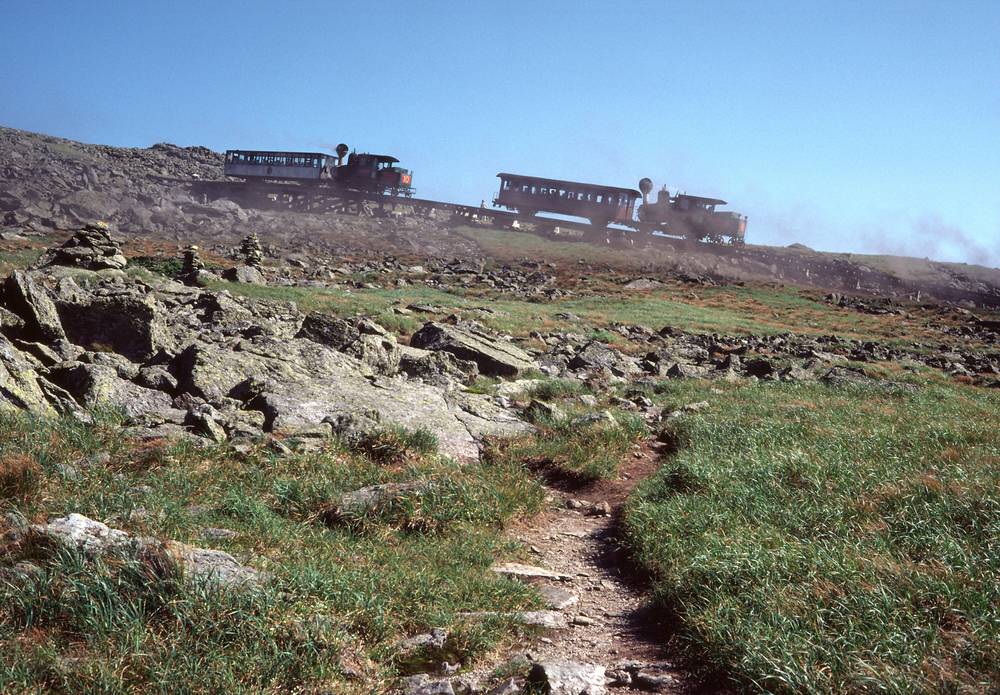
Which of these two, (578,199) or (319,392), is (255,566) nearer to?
(319,392)

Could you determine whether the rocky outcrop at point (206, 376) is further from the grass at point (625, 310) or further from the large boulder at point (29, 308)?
the grass at point (625, 310)

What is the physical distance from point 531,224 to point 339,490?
7245 centimetres

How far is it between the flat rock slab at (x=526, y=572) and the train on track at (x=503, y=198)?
68.9 metres

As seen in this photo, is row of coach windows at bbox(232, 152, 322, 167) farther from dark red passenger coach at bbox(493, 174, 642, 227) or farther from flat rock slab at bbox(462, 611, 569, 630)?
flat rock slab at bbox(462, 611, 569, 630)

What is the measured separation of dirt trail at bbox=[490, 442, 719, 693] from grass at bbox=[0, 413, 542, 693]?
37cm

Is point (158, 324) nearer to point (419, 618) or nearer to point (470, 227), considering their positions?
point (419, 618)

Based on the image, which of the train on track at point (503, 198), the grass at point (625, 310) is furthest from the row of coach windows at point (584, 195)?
the grass at point (625, 310)

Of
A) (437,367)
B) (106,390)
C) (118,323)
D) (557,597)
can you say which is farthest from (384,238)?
(557,597)

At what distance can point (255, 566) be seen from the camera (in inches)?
171

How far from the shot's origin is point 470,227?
247 ft

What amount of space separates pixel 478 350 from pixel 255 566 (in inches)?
493

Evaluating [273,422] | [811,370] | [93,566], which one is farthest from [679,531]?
[811,370]

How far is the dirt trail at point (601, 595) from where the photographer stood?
4.17 m

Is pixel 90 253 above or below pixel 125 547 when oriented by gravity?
above
